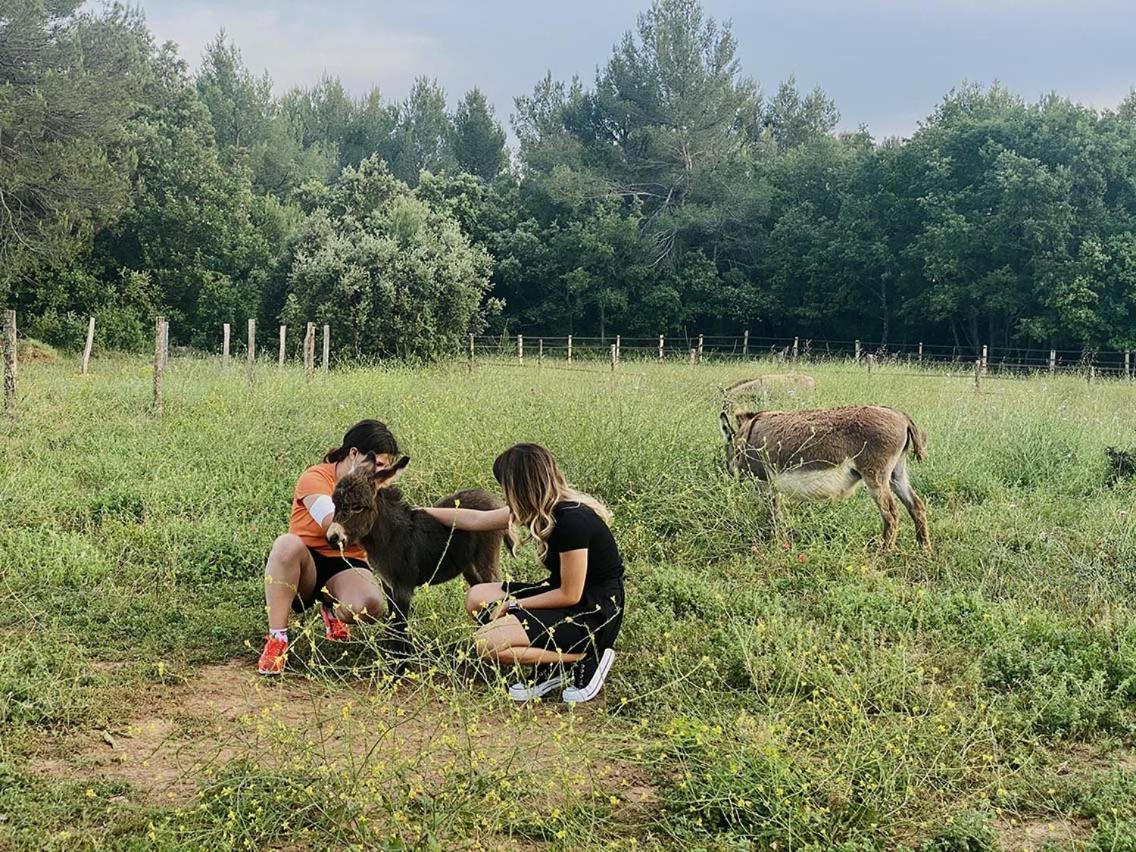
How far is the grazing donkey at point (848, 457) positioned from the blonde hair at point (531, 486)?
9.36ft

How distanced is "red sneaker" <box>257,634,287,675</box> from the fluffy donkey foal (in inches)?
21.1

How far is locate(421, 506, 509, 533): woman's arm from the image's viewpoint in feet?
14.1

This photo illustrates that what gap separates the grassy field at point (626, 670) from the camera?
292cm

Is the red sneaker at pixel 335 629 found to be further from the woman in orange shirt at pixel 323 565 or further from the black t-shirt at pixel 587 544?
the black t-shirt at pixel 587 544

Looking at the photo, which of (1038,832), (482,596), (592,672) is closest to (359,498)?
(482,596)

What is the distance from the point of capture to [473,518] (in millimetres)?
4340

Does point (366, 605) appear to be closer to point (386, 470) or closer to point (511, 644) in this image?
point (386, 470)

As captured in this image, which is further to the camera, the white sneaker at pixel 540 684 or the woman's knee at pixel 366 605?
the woman's knee at pixel 366 605

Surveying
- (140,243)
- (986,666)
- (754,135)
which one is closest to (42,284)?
(140,243)

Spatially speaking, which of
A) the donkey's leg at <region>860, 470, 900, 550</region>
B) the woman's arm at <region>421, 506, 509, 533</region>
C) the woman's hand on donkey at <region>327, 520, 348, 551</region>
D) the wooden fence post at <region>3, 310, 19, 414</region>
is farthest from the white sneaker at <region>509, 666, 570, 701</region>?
the wooden fence post at <region>3, 310, 19, 414</region>

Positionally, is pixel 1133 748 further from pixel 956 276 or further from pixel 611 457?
pixel 956 276

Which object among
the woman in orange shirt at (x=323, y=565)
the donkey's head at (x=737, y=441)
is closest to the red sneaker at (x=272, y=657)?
the woman in orange shirt at (x=323, y=565)

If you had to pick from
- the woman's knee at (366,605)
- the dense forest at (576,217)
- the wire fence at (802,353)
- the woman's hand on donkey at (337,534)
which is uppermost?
the dense forest at (576,217)

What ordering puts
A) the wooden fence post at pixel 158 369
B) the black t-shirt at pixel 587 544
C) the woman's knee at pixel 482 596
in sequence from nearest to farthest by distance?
the black t-shirt at pixel 587 544, the woman's knee at pixel 482 596, the wooden fence post at pixel 158 369
